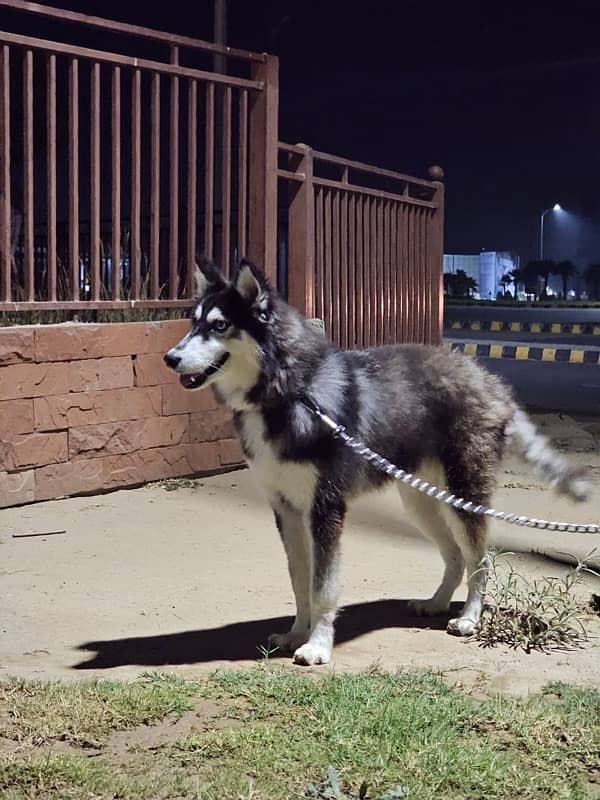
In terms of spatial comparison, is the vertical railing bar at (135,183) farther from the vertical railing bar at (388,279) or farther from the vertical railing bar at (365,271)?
the vertical railing bar at (388,279)

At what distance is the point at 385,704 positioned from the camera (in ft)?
13.2

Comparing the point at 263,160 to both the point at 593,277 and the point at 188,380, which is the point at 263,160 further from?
the point at 593,277

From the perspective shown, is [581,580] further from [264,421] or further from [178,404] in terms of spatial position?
[178,404]

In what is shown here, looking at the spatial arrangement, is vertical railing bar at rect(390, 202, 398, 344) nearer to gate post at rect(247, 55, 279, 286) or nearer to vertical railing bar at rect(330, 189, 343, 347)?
vertical railing bar at rect(330, 189, 343, 347)

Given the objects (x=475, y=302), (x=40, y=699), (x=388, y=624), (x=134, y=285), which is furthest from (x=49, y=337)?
(x=475, y=302)

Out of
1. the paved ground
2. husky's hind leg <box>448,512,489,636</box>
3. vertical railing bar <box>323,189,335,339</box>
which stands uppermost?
vertical railing bar <box>323,189,335,339</box>

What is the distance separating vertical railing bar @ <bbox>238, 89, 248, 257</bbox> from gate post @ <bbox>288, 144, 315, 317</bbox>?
69cm

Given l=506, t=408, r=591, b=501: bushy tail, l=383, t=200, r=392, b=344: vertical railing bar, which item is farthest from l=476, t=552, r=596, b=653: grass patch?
l=383, t=200, r=392, b=344: vertical railing bar

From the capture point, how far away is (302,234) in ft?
33.9

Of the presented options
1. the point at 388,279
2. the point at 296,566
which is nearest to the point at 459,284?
the point at 388,279

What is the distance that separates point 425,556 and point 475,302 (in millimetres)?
41532

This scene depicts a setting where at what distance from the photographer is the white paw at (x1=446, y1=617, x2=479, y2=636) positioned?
5.33 meters

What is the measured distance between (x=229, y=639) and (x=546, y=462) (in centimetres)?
179

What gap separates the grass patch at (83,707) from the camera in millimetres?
3744
